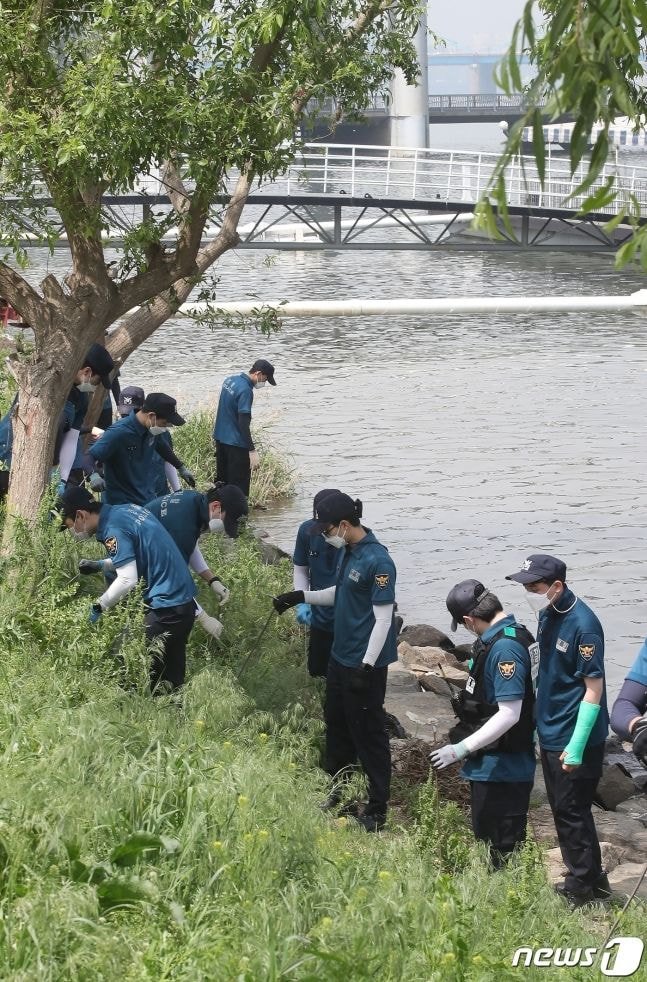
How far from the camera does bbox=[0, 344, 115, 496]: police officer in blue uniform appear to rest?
32.1ft

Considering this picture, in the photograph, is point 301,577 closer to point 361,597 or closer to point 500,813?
point 361,597

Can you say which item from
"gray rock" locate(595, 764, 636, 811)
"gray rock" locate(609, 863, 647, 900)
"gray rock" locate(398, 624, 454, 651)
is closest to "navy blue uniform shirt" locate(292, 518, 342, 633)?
"gray rock" locate(595, 764, 636, 811)

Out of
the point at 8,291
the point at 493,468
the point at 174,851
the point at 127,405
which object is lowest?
the point at 493,468

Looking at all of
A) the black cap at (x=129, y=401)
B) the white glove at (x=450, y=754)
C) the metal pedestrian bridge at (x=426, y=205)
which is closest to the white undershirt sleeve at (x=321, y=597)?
the white glove at (x=450, y=754)

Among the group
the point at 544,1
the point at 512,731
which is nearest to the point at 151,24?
the point at 544,1

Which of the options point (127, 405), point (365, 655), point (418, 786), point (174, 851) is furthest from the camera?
point (127, 405)

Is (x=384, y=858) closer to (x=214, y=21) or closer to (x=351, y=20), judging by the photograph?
(x=214, y=21)

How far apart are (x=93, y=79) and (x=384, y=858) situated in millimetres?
4931

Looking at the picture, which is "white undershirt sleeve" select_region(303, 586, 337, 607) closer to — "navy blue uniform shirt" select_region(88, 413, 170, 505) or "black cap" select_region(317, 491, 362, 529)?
"black cap" select_region(317, 491, 362, 529)

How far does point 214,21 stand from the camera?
8.25m

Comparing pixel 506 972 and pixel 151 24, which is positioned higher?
pixel 151 24

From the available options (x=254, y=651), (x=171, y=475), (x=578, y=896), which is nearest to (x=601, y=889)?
(x=578, y=896)

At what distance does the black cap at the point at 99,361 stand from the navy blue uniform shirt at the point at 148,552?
3.04 m

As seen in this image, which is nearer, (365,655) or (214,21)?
(365,655)
